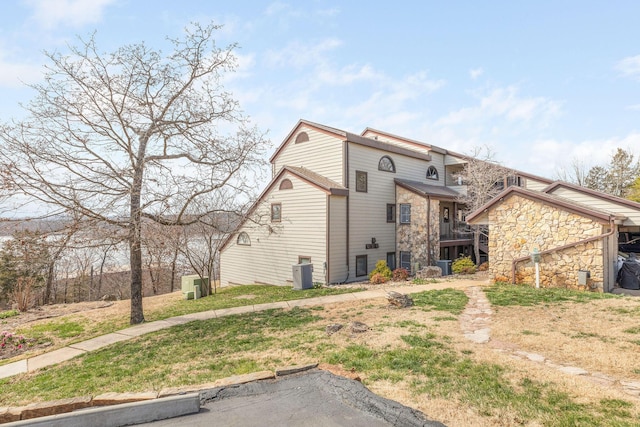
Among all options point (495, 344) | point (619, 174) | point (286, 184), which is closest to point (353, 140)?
point (286, 184)

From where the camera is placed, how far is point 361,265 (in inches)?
719

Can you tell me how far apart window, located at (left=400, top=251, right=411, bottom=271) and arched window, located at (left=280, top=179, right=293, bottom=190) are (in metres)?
7.81

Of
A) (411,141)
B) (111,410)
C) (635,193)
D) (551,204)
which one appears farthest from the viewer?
(635,193)

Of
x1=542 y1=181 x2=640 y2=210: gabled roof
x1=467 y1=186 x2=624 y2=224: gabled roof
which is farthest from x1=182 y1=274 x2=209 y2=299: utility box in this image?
x1=542 y1=181 x2=640 y2=210: gabled roof

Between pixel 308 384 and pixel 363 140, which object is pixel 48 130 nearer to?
pixel 308 384

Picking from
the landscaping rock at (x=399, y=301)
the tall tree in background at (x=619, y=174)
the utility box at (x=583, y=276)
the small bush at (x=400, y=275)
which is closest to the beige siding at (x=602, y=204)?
the utility box at (x=583, y=276)

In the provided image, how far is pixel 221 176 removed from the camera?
11.7m

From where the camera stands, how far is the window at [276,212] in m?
18.9

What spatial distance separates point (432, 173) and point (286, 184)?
11207 mm

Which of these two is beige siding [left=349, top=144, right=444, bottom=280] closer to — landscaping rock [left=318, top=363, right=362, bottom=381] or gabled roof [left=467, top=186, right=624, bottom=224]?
gabled roof [left=467, top=186, right=624, bottom=224]

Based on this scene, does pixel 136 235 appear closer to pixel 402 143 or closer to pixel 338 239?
pixel 338 239

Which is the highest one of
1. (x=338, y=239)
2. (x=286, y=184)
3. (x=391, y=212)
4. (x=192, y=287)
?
(x=286, y=184)

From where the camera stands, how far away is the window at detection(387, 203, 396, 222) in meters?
20.1

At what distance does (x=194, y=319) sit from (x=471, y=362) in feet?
27.8
